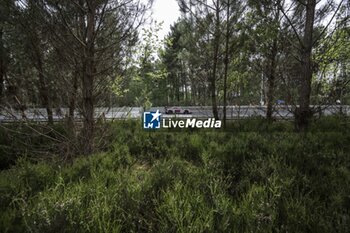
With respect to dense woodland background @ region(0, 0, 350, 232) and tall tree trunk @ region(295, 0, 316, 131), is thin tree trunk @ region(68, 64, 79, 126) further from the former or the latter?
tall tree trunk @ region(295, 0, 316, 131)

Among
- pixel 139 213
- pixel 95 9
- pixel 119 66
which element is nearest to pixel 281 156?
pixel 139 213

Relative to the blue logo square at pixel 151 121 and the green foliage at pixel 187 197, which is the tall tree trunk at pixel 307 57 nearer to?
the green foliage at pixel 187 197

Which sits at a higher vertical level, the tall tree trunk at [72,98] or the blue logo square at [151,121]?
the tall tree trunk at [72,98]

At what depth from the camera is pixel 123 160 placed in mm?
3797

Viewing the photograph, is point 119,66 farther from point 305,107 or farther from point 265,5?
point 305,107

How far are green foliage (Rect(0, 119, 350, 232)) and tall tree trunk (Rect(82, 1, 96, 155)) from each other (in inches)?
20.6

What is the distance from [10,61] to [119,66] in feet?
15.5

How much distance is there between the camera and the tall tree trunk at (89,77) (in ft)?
11.5

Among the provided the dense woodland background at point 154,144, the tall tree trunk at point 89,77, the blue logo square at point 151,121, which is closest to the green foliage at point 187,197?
the dense woodland background at point 154,144

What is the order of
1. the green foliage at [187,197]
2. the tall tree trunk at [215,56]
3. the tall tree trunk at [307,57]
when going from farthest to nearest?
the tall tree trunk at [215,56] → the tall tree trunk at [307,57] → the green foliage at [187,197]

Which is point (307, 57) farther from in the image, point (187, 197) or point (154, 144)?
point (187, 197)

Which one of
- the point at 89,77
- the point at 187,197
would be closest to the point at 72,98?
the point at 89,77

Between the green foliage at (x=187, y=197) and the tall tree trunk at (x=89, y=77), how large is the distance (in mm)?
524

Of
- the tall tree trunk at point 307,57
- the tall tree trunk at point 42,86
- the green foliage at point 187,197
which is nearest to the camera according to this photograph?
the green foliage at point 187,197
